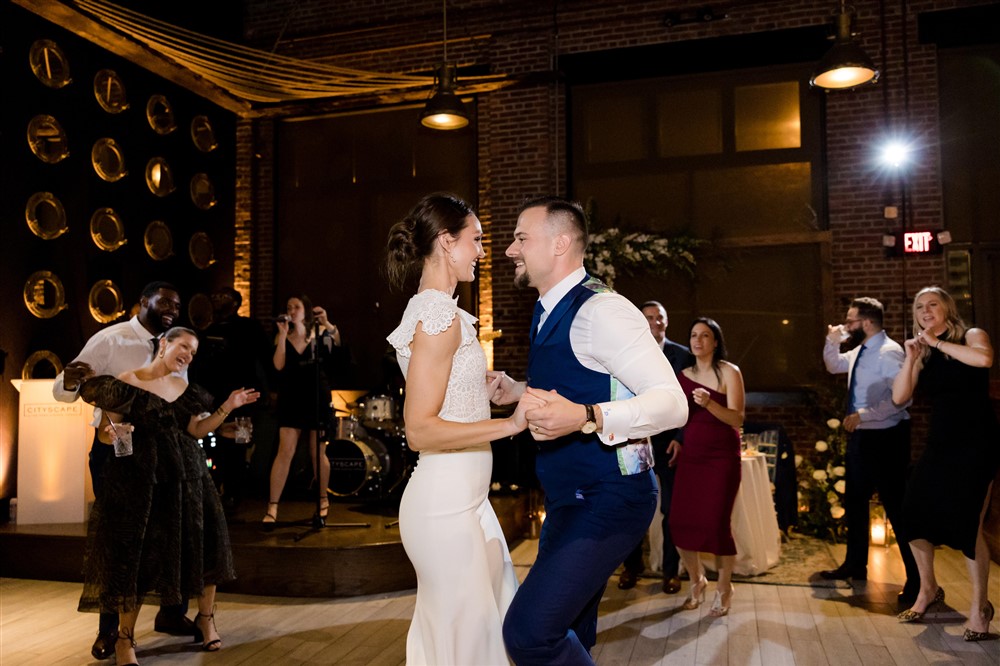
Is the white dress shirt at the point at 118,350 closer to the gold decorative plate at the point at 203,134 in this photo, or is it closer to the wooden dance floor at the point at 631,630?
the wooden dance floor at the point at 631,630

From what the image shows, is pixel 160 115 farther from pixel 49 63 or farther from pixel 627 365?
pixel 627 365

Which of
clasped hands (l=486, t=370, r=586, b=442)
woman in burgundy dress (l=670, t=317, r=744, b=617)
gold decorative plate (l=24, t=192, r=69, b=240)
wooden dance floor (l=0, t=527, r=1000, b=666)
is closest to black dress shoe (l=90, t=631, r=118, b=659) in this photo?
wooden dance floor (l=0, t=527, r=1000, b=666)

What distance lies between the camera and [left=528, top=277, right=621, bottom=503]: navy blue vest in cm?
204

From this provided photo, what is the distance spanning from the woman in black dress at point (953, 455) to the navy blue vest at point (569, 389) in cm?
254

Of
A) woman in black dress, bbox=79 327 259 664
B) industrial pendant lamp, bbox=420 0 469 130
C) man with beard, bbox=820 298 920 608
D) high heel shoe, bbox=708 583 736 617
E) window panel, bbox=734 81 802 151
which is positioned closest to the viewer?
woman in black dress, bbox=79 327 259 664

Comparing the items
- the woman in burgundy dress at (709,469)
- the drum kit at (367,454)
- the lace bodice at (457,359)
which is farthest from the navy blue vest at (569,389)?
the drum kit at (367,454)

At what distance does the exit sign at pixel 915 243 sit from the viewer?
643 centimetres

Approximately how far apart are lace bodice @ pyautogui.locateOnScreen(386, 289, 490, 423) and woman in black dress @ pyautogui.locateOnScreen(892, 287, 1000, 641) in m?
2.74

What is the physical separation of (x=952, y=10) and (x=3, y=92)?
7.66 metres

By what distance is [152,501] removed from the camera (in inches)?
129

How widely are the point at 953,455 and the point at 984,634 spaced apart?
2.74 ft

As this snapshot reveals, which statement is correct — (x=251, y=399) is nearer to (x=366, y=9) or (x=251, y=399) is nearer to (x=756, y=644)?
(x=756, y=644)

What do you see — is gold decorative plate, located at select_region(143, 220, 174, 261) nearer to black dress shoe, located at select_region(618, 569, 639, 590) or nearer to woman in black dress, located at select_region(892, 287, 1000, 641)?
black dress shoe, located at select_region(618, 569, 639, 590)

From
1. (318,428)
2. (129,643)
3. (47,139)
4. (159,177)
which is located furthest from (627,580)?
(159,177)
